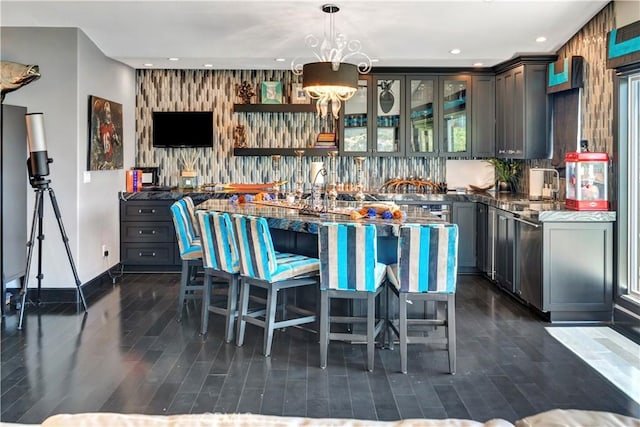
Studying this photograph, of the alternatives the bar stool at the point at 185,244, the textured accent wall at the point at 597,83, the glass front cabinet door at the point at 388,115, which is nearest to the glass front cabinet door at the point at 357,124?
the glass front cabinet door at the point at 388,115

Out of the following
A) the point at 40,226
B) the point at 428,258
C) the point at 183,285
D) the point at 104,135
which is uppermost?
the point at 104,135

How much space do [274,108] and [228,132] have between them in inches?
30.4

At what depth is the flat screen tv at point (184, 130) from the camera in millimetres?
7480

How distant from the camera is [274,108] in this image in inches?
290

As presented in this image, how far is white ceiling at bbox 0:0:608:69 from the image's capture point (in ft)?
16.5

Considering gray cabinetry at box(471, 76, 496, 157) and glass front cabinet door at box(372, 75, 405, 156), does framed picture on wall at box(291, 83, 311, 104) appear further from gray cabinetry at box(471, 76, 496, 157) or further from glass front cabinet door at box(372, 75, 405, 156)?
gray cabinetry at box(471, 76, 496, 157)

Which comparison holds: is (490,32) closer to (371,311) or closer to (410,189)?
(410,189)

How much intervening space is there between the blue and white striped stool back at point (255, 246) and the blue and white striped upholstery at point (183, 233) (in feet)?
3.02

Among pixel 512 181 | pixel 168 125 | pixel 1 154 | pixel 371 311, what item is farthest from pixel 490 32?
pixel 1 154

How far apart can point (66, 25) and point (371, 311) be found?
13.6 ft

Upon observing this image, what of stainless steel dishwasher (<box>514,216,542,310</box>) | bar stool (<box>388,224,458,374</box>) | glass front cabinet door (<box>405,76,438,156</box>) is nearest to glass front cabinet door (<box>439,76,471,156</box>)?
glass front cabinet door (<box>405,76,438,156</box>)

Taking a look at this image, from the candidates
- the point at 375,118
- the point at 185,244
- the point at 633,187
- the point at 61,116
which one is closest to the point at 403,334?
the point at 185,244

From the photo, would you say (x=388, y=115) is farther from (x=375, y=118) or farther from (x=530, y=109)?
(x=530, y=109)

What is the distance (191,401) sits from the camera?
3.16 metres
